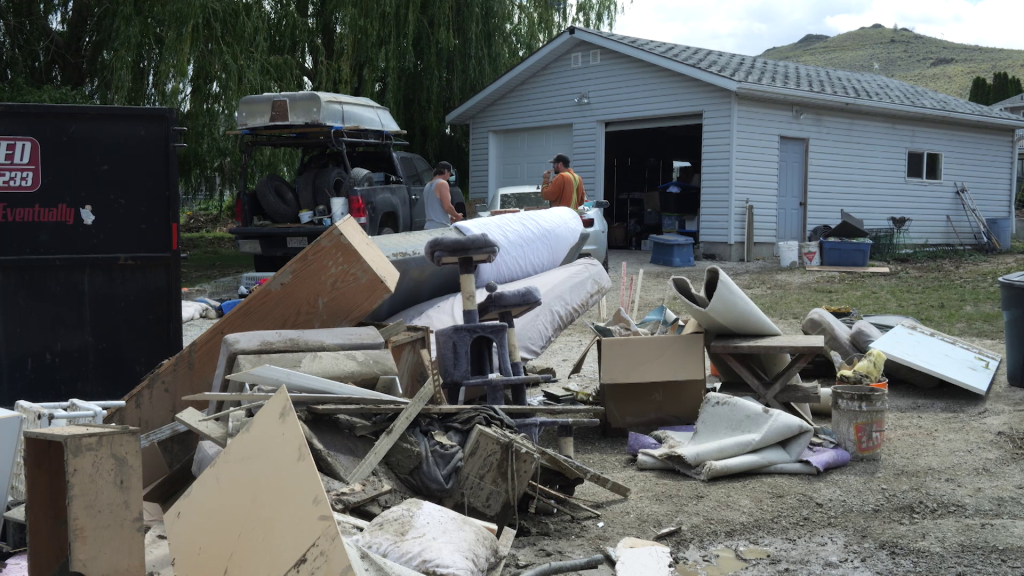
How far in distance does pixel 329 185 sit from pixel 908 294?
27.2ft

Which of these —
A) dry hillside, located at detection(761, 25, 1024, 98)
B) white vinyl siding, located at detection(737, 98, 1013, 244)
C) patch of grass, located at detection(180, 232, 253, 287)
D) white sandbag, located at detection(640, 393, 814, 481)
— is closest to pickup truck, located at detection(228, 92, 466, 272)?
patch of grass, located at detection(180, 232, 253, 287)

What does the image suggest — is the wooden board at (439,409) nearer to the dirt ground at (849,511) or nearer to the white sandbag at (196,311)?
the dirt ground at (849,511)

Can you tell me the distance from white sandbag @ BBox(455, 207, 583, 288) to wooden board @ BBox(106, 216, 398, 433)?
1454 millimetres

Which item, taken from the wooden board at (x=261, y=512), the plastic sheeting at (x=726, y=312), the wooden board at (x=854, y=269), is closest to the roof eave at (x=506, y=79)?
the wooden board at (x=854, y=269)

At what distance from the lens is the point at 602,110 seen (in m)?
18.1

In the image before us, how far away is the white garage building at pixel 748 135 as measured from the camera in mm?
16609

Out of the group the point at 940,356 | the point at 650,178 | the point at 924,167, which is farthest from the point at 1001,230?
the point at 940,356

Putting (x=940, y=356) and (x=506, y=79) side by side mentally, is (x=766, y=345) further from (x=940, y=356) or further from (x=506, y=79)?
(x=506, y=79)

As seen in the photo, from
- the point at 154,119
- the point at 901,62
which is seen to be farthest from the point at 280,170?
the point at 901,62

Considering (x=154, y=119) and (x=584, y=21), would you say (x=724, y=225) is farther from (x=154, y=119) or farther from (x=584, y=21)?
(x=154, y=119)

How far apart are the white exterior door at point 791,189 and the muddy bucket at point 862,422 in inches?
497

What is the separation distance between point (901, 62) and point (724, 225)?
267 feet

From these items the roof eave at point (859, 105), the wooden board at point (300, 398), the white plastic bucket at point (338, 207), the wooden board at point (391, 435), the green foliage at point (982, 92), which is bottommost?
the wooden board at point (391, 435)

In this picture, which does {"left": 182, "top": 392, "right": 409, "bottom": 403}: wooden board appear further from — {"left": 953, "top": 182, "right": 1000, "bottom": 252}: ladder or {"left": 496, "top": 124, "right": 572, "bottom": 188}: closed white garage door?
{"left": 953, "top": 182, "right": 1000, "bottom": 252}: ladder
